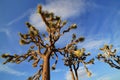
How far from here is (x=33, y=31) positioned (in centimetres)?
1374

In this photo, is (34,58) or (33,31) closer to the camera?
(33,31)

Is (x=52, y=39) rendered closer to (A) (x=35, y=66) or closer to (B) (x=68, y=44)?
(B) (x=68, y=44)

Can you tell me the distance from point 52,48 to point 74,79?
7969 millimetres

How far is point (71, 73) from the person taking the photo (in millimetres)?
20391

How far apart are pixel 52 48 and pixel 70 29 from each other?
2.21 meters

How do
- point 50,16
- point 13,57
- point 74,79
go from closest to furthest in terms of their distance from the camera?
point 50,16
point 13,57
point 74,79

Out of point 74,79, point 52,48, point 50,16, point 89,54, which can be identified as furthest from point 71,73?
point 50,16

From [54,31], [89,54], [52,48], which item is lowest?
[52,48]

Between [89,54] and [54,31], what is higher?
[89,54]

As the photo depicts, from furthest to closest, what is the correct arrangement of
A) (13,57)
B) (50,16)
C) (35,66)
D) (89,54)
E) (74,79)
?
1. (74,79)
2. (89,54)
3. (35,66)
4. (13,57)
5. (50,16)

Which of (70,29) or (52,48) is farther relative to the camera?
(70,29)

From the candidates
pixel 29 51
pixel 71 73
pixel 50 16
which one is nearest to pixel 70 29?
pixel 50 16

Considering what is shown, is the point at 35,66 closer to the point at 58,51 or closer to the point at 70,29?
the point at 58,51

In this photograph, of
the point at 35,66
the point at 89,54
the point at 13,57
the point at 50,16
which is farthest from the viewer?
the point at 89,54
